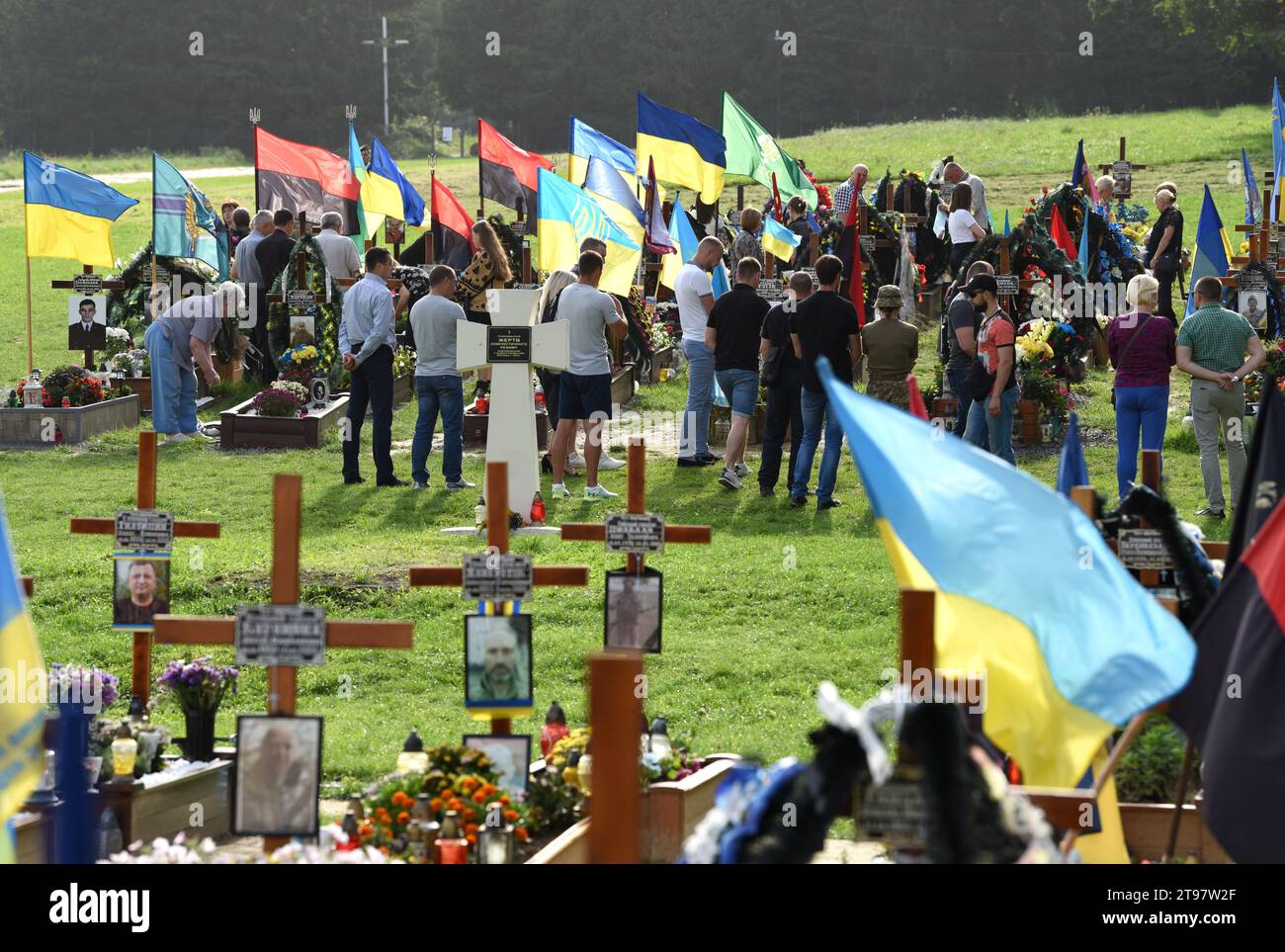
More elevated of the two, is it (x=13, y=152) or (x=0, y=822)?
(x=13, y=152)

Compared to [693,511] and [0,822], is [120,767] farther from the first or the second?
[693,511]

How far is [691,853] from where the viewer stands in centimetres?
403

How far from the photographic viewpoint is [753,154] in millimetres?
24484

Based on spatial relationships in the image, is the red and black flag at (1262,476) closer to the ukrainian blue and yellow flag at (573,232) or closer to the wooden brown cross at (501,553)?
the wooden brown cross at (501,553)

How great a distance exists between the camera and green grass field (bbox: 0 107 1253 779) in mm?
9461

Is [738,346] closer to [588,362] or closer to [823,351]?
[823,351]

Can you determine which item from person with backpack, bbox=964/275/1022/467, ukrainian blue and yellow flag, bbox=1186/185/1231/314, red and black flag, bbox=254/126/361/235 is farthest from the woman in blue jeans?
red and black flag, bbox=254/126/361/235

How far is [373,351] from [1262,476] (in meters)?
9.62

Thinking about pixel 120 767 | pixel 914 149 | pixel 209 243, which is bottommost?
pixel 120 767

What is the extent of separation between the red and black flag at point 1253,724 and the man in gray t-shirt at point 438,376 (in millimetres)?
9802

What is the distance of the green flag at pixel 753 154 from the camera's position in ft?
79.0

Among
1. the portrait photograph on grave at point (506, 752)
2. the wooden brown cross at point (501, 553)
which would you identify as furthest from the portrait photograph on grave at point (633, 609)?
the portrait photograph on grave at point (506, 752)
